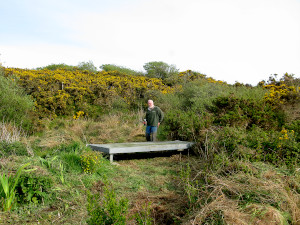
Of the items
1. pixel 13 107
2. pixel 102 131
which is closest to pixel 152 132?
pixel 102 131

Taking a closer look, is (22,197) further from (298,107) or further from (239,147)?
(298,107)

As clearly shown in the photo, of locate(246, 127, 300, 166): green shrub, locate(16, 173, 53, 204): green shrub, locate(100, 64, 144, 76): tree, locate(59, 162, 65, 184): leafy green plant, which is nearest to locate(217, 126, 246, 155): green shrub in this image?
locate(246, 127, 300, 166): green shrub

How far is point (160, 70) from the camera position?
78.1 ft

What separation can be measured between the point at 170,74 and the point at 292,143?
17.7 metres

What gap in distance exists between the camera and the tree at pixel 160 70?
2362 centimetres

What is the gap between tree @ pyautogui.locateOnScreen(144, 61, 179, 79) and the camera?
23.6 m

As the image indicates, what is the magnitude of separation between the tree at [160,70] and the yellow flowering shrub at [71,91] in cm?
573

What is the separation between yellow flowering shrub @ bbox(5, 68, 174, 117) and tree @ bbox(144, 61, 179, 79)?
573 cm

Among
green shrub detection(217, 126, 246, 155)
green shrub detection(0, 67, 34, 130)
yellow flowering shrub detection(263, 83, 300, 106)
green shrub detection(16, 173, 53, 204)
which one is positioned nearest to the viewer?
green shrub detection(16, 173, 53, 204)

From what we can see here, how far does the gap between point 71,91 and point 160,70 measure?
33.9 ft

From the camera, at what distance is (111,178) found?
5996 millimetres

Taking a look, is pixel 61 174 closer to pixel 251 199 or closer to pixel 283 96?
pixel 251 199

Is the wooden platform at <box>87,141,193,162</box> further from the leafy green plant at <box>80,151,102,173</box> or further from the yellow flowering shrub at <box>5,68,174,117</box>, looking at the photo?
the yellow flowering shrub at <box>5,68,174,117</box>

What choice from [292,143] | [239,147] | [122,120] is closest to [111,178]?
[239,147]
